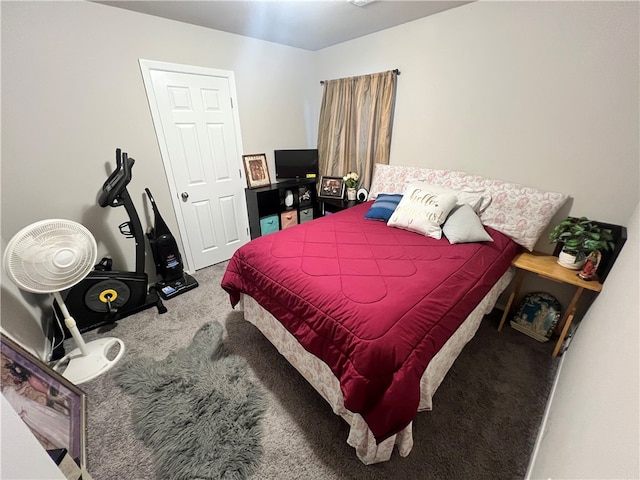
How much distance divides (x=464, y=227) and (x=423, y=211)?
31 cm

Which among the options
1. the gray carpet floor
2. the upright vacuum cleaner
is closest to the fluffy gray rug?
the gray carpet floor

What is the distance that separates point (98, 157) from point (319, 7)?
87.6 inches

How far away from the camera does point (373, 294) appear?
3.98 feet

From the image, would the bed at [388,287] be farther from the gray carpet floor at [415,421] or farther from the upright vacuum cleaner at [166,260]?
the upright vacuum cleaner at [166,260]

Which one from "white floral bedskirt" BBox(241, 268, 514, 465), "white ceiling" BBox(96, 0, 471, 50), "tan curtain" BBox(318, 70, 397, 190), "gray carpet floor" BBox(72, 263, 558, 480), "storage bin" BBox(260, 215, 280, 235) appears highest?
"white ceiling" BBox(96, 0, 471, 50)

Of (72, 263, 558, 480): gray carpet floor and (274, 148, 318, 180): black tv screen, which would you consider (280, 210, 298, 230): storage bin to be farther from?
(72, 263, 558, 480): gray carpet floor

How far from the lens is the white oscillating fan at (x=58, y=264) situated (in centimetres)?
135

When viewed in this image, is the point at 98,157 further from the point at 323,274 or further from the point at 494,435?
the point at 494,435

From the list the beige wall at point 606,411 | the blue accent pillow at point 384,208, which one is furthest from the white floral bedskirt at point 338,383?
the blue accent pillow at point 384,208

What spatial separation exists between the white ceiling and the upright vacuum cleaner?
4.97ft

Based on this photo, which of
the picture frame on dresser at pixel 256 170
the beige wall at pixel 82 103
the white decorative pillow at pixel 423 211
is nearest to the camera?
the beige wall at pixel 82 103

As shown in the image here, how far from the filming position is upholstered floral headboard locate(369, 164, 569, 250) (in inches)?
69.8

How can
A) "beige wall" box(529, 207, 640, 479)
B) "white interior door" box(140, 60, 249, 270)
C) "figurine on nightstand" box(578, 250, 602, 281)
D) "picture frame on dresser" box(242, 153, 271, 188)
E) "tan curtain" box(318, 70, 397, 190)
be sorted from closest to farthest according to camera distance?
"beige wall" box(529, 207, 640, 479) < "figurine on nightstand" box(578, 250, 602, 281) < "white interior door" box(140, 60, 249, 270) < "tan curtain" box(318, 70, 397, 190) < "picture frame on dresser" box(242, 153, 271, 188)

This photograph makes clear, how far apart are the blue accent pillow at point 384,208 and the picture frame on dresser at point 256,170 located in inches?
60.1
